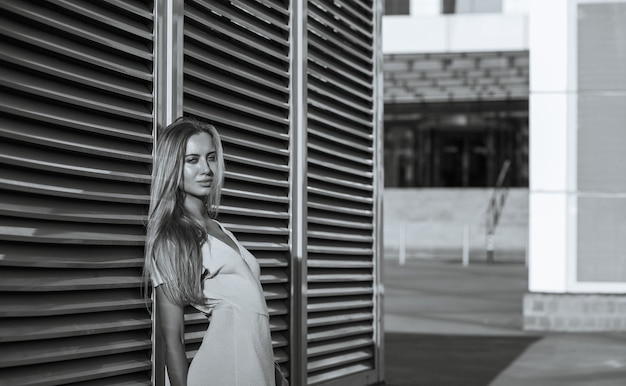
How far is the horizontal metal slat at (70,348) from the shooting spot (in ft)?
13.5

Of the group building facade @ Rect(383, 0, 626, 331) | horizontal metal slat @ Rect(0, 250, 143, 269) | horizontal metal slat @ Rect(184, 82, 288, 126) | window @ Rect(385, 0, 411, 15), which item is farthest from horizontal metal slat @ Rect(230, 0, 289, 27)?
window @ Rect(385, 0, 411, 15)

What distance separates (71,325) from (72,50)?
1.11 metres

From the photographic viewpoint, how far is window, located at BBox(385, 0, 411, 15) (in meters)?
43.8

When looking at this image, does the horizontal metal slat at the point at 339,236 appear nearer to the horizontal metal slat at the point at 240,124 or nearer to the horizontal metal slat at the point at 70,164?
the horizontal metal slat at the point at 240,124

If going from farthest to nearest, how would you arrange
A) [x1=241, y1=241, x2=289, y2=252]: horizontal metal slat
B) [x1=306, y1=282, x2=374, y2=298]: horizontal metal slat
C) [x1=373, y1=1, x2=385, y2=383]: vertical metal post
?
[x1=373, y1=1, x2=385, y2=383]: vertical metal post
[x1=306, y1=282, x2=374, y2=298]: horizontal metal slat
[x1=241, y1=241, x2=289, y2=252]: horizontal metal slat

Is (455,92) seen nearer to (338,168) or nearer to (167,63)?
(338,168)

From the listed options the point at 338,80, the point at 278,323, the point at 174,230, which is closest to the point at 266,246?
the point at 278,323

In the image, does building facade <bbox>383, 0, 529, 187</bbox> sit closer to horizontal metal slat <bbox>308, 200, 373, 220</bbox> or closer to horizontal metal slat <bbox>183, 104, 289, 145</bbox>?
horizontal metal slat <bbox>308, 200, 373, 220</bbox>

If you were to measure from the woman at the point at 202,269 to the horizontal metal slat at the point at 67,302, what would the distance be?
86cm

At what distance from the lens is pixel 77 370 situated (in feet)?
14.7

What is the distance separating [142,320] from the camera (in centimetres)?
493

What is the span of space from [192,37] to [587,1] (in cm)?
1082

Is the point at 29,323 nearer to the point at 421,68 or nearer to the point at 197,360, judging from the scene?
the point at 197,360

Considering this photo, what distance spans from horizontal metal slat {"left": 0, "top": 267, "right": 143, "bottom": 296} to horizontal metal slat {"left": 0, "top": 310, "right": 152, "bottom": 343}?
119 mm
